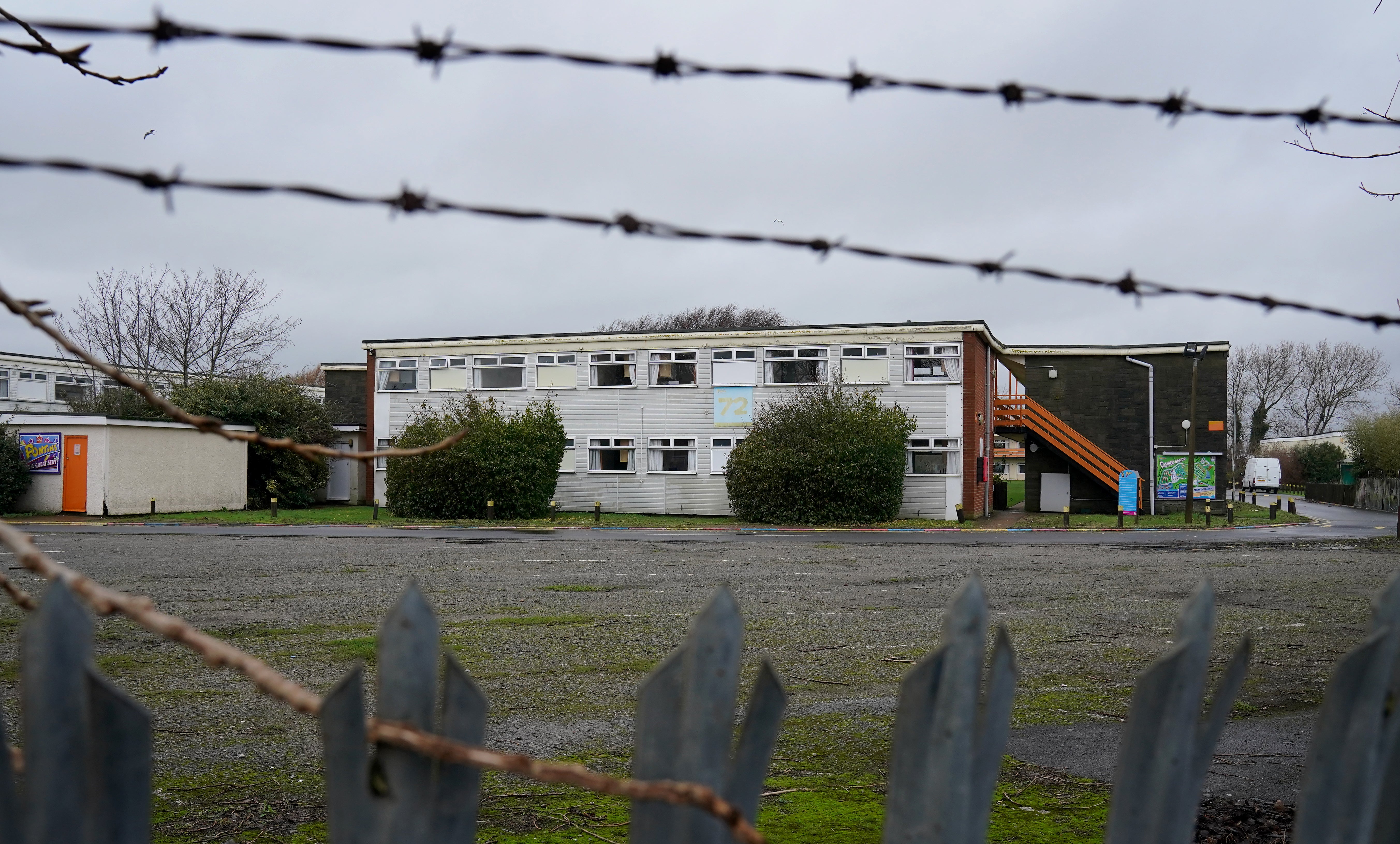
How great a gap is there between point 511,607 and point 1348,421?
67.1 m

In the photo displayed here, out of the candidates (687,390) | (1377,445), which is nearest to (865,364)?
(687,390)

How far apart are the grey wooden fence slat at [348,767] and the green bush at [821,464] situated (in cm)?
2639

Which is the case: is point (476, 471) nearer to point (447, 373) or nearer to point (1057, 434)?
point (447, 373)

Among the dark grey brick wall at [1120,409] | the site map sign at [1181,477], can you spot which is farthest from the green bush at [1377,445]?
the site map sign at [1181,477]

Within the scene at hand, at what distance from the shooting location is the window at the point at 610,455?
110 feet

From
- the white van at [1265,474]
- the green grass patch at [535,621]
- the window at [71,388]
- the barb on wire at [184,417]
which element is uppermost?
the window at [71,388]

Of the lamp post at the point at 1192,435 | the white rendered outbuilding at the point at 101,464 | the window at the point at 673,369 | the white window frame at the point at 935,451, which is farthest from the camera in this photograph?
the window at the point at 673,369

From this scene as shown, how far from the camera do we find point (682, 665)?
1.29m

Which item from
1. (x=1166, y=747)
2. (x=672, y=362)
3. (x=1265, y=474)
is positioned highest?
(x=672, y=362)

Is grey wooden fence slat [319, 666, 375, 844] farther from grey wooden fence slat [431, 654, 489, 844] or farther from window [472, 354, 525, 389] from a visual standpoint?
window [472, 354, 525, 389]

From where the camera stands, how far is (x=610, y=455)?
33906mm

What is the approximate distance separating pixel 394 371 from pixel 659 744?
1428 inches

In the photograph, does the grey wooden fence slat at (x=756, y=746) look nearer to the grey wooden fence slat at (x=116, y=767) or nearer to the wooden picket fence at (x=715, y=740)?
the wooden picket fence at (x=715, y=740)

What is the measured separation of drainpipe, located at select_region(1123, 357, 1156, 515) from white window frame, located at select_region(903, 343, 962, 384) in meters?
10.7
